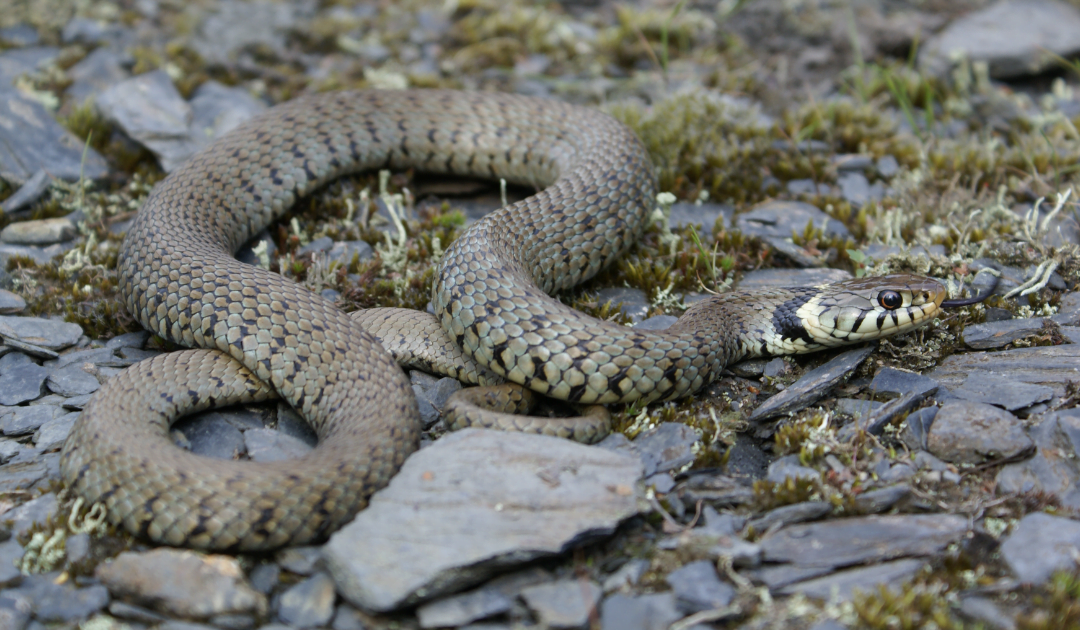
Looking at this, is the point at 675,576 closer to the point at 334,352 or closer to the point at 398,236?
the point at 334,352

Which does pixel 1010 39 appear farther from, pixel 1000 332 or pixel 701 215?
pixel 1000 332

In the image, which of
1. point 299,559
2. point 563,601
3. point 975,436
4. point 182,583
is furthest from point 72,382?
point 975,436

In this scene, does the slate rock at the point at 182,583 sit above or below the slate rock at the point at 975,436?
above

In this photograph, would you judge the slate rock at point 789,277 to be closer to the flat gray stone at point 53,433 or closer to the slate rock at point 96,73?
the flat gray stone at point 53,433

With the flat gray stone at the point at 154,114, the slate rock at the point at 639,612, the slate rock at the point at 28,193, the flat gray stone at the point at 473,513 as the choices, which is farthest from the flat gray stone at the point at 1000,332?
the slate rock at the point at 28,193

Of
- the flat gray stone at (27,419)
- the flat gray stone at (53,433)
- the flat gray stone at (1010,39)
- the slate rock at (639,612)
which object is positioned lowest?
the slate rock at (639,612)
